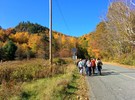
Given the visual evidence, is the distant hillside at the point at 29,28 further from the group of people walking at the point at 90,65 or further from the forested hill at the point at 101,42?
the group of people walking at the point at 90,65

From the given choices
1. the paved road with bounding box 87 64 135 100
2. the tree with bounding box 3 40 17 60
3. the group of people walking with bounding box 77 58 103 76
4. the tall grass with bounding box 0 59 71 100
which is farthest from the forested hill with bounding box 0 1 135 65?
the paved road with bounding box 87 64 135 100

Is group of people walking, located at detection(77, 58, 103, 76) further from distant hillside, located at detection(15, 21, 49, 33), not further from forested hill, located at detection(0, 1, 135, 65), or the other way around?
distant hillside, located at detection(15, 21, 49, 33)

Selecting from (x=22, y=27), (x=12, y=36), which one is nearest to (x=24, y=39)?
(x=12, y=36)

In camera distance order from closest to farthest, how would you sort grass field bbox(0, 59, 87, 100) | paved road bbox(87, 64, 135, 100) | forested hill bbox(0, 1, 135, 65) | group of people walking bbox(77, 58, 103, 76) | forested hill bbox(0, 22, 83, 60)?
paved road bbox(87, 64, 135, 100) → grass field bbox(0, 59, 87, 100) → group of people walking bbox(77, 58, 103, 76) → forested hill bbox(0, 1, 135, 65) → forested hill bbox(0, 22, 83, 60)

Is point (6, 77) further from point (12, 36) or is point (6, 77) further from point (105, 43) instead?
point (12, 36)

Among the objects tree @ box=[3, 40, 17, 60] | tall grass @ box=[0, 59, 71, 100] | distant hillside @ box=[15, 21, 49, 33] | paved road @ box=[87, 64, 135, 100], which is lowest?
paved road @ box=[87, 64, 135, 100]

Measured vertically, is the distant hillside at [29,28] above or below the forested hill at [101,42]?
above

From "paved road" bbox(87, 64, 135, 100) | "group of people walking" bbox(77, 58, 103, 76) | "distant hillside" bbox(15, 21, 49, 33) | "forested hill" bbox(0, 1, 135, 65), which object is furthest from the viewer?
"distant hillside" bbox(15, 21, 49, 33)

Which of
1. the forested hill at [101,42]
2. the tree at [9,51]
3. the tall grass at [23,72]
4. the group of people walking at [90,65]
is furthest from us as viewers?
the tree at [9,51]

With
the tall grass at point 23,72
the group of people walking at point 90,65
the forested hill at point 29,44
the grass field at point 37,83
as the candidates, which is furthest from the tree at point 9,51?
the grass field at point 37,83

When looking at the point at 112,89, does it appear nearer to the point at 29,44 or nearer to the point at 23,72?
the point at 23,72

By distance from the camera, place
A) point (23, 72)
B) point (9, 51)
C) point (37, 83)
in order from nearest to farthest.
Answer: point (37, 83) < point (23, 72) < point (9, 51)

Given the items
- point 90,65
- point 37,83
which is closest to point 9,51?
point 90,65

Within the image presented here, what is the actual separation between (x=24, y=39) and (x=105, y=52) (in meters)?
57.4
